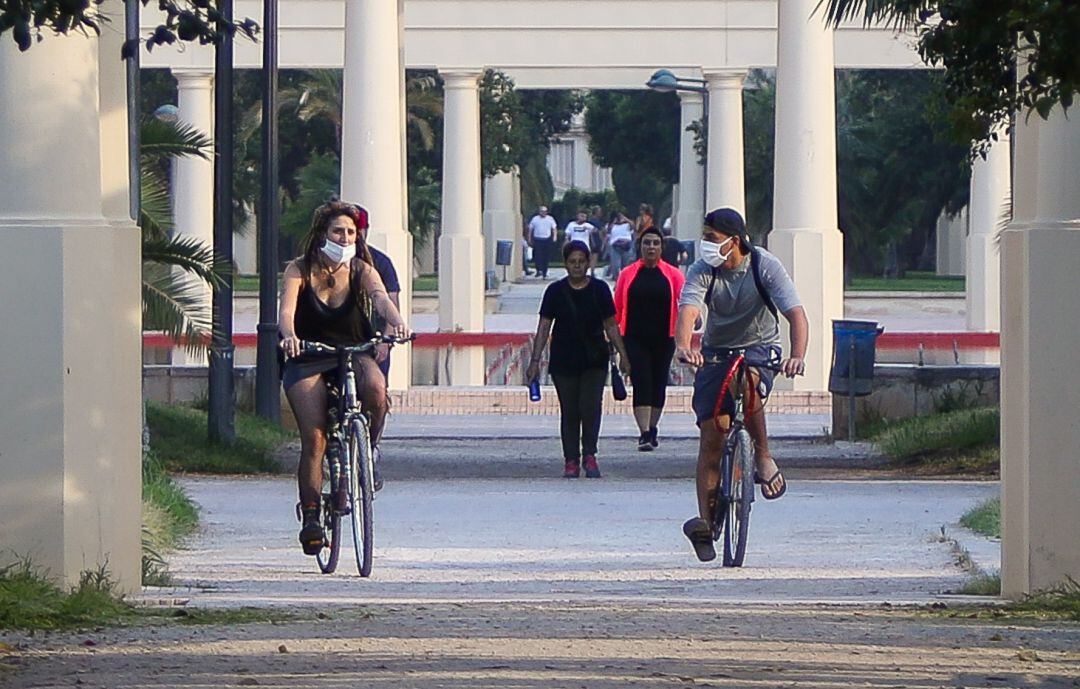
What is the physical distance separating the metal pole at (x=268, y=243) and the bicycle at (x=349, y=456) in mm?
8235

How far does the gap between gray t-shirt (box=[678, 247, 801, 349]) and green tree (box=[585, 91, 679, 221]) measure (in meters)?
57.6

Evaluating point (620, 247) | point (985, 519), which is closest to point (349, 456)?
point (985, 519)

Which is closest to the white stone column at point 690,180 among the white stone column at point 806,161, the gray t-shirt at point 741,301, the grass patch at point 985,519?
the white stone column at point 806,161

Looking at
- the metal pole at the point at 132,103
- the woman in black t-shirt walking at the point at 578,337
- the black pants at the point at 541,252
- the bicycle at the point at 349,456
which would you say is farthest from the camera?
the black pants at the point at 541,252

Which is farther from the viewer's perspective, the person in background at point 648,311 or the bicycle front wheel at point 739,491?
the person in background at point 648,311

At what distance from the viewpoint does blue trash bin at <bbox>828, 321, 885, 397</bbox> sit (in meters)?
16.9

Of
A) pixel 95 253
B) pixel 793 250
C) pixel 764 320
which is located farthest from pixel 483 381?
pixel 95 253

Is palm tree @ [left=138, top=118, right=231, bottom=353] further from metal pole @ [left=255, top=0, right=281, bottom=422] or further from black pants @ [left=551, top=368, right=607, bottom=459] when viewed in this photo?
metal pole @ [left=255, top=0, right=281, bottom=422]

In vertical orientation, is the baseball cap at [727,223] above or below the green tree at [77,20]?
below

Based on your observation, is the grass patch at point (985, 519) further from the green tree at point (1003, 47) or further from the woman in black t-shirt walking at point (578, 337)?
the green tree at point (1003, 47)

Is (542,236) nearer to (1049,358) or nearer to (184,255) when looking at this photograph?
(184,255)

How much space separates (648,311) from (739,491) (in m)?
6.09

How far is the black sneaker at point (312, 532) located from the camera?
29.4 feet

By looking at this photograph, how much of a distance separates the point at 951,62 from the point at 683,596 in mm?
2702
